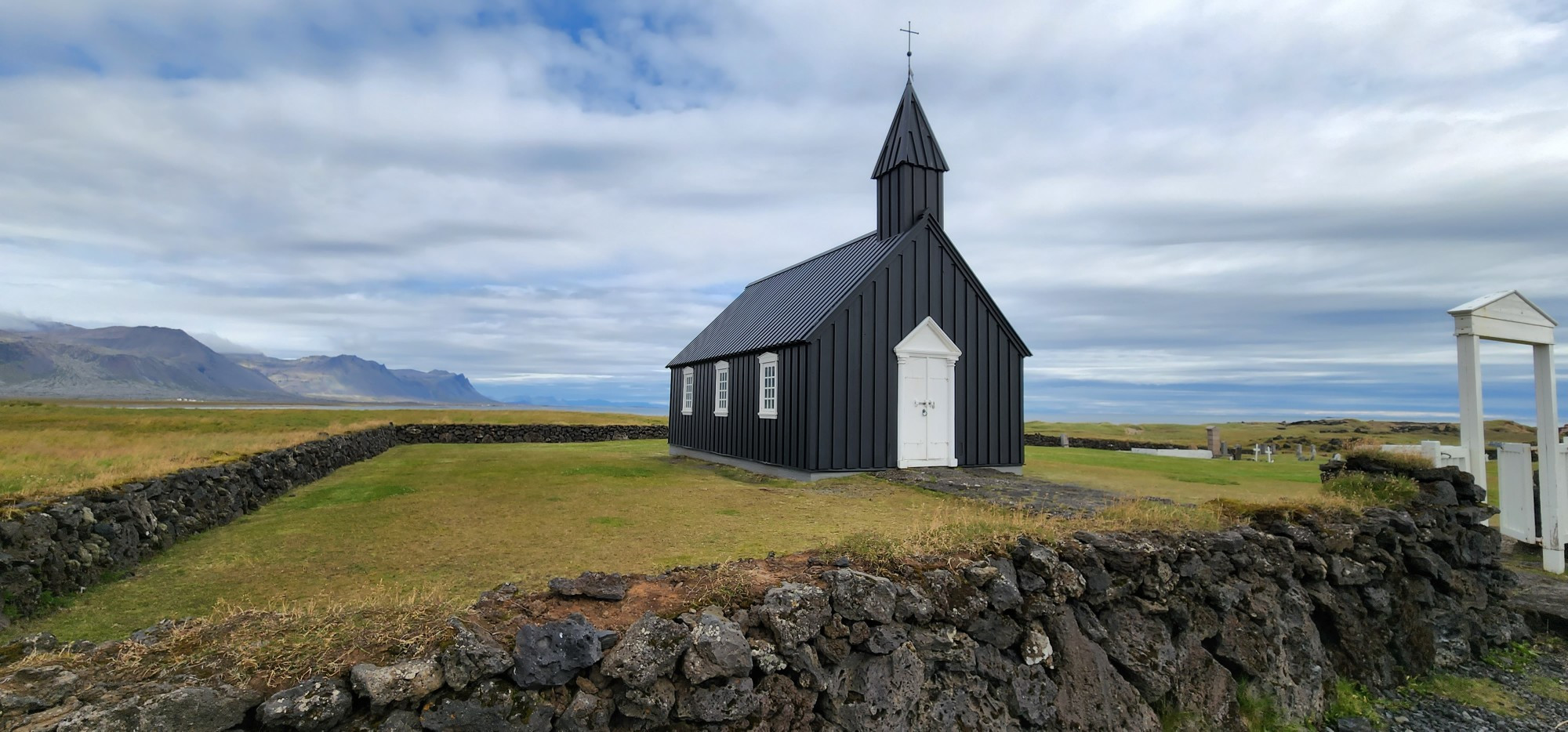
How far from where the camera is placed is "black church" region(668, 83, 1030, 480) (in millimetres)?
18266

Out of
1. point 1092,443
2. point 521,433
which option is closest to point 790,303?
point 521,433

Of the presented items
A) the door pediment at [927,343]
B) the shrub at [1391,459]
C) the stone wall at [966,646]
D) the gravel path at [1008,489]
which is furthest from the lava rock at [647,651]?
Result: the door pediment at [927,343]

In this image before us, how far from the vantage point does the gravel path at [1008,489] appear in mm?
11250

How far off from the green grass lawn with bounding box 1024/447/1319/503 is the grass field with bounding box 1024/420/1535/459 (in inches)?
667

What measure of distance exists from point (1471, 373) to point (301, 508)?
20561 millimetres

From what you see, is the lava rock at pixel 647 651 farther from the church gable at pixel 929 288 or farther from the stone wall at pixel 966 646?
the church gable at pixel 929 288

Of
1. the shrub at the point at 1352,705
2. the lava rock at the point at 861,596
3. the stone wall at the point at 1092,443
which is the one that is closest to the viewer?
the lava rock at the point at 861,596

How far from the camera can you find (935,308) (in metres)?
19.7

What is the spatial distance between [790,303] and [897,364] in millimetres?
4677

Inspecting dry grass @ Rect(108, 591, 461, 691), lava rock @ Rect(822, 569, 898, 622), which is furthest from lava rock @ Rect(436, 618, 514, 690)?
lava rock @ Rect(822, 569, 898, 622)

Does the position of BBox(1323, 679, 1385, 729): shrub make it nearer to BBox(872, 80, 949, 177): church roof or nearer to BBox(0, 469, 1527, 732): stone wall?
BBox(0, 469, 1527, 732): stone wall

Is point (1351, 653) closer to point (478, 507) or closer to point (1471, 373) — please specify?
Result: point (1471, 373)

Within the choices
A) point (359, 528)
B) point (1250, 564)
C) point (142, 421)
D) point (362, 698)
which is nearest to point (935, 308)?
point (1250, 564)

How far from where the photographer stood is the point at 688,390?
27625 millimetres
